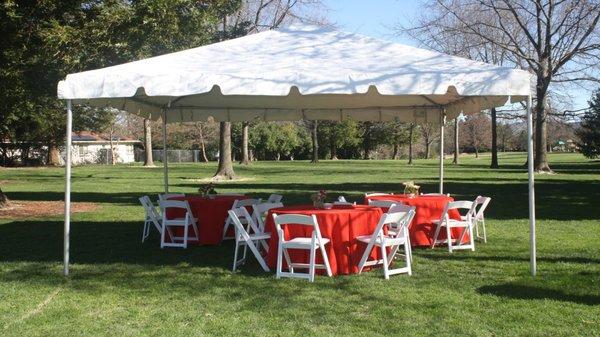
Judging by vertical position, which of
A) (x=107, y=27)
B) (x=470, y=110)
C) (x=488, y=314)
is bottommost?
(x=488, y=314)

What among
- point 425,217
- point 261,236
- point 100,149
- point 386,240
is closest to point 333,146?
point 100,149

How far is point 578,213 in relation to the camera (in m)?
14.4

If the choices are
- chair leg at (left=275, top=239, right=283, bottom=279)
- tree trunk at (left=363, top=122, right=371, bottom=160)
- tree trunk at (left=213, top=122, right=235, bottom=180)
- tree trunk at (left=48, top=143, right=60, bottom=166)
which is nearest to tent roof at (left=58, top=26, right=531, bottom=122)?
chair leg at (left=275, top=239, right=283, bottom=279)

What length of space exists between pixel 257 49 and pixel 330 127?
56.6 meters

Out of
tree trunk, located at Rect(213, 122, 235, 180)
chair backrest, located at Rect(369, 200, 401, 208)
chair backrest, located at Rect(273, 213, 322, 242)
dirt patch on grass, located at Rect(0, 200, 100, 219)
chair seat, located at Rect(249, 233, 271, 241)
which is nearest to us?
chair backrest, located at Rect(273, 213, 322, 242)

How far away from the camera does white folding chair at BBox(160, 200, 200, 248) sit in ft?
30.8

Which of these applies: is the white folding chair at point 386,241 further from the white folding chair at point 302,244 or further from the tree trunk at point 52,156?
the tree trunk at point 52,156

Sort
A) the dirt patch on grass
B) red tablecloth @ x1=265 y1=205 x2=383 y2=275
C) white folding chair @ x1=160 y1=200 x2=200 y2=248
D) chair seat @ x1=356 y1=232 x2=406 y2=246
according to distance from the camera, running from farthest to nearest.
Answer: the dirt patch on grass, white folding chair @ x1=160 y1=200 x2=200 y2=248, red tablecloth @ x1=265 y1=205 x2=383 y2=275, chair seat @ x1=356 y1=232 x2=406 y2=246

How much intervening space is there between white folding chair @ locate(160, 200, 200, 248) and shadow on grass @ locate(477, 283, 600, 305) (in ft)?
15.0

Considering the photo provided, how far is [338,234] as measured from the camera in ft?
24.2

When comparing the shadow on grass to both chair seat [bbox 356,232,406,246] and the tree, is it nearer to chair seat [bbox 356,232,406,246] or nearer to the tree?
chair seat [bbox 356,232,406,246]

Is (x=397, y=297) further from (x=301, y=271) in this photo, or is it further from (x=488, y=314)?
(x=301, y=271)

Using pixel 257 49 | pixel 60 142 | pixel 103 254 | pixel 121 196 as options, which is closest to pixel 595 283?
pixel 257 49

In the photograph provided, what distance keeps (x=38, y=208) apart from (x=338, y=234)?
11051 millimetres
